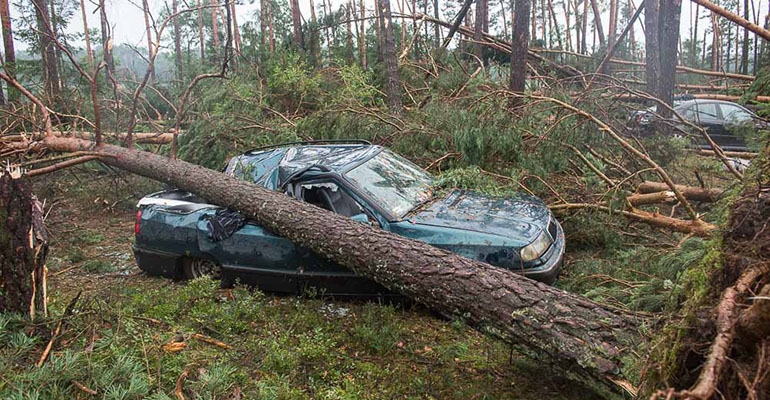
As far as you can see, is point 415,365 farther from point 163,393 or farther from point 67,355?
point 67,355

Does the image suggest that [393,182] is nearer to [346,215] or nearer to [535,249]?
[346,215]

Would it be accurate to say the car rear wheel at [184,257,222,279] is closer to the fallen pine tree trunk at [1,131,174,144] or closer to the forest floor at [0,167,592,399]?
the forest floor at [0,167,592,399]

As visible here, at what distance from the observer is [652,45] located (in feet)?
47.9

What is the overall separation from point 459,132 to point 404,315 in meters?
2.87

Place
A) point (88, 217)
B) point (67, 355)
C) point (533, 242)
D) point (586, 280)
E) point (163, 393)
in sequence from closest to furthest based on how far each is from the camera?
point (163, 393), point (67, 355), point (533, 242), point (586, 280), point (88, 217)

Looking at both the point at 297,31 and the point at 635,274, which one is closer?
the point at 635,274

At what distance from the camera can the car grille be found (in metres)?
4.73

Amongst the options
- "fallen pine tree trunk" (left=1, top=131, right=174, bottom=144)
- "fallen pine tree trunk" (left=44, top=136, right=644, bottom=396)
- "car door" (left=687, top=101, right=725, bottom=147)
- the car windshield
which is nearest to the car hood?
the car windshield

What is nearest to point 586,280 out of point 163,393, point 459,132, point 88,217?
point 459,132

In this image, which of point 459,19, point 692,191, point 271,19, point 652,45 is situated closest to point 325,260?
point 692,191

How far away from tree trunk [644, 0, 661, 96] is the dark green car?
10.9 meters

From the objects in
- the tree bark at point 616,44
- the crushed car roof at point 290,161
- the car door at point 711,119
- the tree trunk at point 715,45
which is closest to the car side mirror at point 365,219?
the crushed car roof at point 290,161

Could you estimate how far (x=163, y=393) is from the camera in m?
2.78

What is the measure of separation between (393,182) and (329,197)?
0.72 meters
